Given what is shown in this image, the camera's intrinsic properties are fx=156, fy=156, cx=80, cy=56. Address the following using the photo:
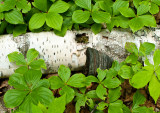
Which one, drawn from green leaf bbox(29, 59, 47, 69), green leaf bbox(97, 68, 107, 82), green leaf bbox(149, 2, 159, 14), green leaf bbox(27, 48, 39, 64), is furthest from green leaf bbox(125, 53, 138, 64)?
green leaf bbox(27, 48, 39, 64)

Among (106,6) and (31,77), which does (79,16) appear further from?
(31,77)

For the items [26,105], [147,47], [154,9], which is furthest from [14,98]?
[154,9]

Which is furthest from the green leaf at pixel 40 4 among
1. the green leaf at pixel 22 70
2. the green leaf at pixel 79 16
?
the green leaf at pixel 22 70

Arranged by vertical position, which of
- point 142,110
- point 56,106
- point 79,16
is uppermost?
point 79,16

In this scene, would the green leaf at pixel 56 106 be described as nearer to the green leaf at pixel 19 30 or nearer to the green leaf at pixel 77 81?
the green leaf at pixel 77 81

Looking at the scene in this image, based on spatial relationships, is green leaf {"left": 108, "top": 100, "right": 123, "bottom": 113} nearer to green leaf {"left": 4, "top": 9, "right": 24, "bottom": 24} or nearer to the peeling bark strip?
the peeling bark strip

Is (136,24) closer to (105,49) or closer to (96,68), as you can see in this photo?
(105,49)
